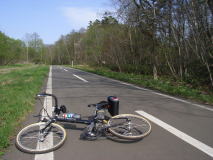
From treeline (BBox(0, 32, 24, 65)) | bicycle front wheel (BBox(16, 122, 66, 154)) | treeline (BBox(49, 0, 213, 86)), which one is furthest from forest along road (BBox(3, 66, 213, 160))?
treeline (BBox(0, 32, 24, 65))

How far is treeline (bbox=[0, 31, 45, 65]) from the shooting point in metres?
58.2

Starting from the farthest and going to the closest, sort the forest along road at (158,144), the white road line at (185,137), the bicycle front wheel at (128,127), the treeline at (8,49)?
the treeline at (8,49) → the bicycle front wheel at (128,127) → the white road line at (185,137) → the forest along road at (158,144)

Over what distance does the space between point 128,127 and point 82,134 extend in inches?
39.1

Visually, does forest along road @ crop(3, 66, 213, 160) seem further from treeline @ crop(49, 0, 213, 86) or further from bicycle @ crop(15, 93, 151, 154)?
treeline @ crop(49, 0, 213, 86)

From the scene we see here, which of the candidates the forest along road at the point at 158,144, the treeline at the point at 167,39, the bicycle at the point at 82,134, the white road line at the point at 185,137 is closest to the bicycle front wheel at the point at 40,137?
the bicycle at the point at 82,134

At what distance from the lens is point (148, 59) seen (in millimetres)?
26203

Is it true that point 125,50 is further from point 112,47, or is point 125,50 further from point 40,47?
point 40,47

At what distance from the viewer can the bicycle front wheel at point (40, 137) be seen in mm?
3953

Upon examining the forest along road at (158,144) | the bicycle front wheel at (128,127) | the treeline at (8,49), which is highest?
the treeline at (8,49)

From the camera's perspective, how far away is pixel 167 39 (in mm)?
19422

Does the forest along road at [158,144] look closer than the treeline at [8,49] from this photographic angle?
Yes

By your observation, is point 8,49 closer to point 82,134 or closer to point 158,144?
point 82,134

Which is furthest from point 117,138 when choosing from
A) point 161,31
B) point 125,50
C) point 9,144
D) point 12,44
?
point 12,44

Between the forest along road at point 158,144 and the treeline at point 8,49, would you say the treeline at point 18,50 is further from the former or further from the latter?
the forest along road at point 158,144
